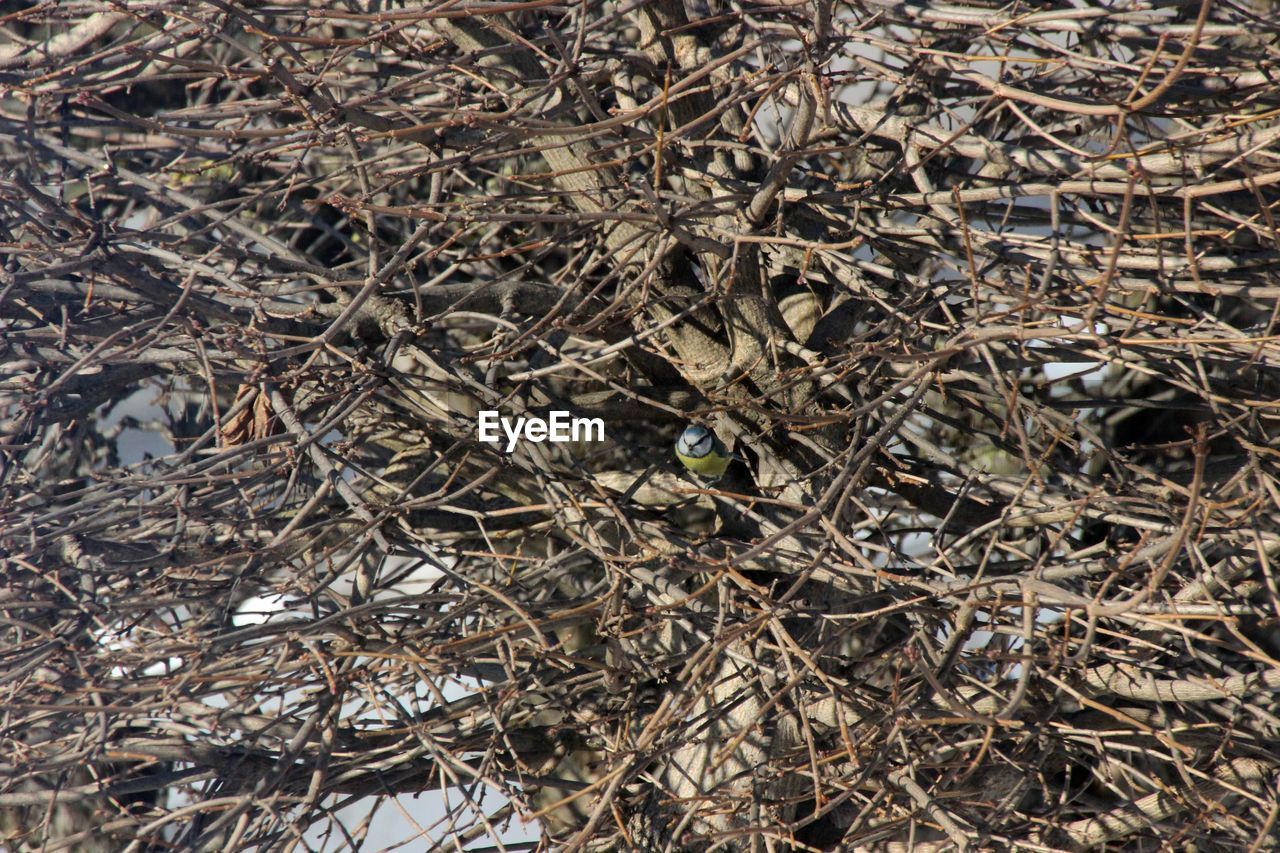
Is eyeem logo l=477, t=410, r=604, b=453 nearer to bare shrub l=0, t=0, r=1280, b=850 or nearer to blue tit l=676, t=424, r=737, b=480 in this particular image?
bare shrub l=0, t=0, r=1280, b=850

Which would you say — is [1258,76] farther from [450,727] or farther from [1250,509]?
[450,727]

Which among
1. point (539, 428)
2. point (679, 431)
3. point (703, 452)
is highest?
point (703, 452)

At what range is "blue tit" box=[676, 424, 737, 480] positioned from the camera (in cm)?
288

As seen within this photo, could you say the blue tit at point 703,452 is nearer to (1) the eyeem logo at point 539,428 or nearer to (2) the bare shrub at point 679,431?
(2) the bare shrub at point 679,431

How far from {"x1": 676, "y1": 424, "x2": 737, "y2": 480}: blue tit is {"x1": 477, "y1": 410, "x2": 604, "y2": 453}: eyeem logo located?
0.35 metres

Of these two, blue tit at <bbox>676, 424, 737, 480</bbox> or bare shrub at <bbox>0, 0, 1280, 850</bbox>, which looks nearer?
bare shrub at <bbox>0, 0, 1280, 850</bbox>

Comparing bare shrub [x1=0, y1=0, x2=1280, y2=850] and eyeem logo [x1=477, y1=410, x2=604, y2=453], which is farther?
eyeem logo [x1=477, y1=410, x2=604, y2=453]

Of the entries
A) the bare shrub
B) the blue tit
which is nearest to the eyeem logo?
the bare shrub

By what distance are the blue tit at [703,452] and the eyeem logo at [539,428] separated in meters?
0.35

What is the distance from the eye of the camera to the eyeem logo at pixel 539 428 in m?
2.97

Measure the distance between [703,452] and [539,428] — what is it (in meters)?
0.57

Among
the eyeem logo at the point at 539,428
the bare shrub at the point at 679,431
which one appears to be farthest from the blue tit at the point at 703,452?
the eyeem logo at the point at 539,428

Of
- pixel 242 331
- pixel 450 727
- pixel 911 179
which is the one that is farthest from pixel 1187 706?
pixel 242 331

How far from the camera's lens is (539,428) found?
316 cm
